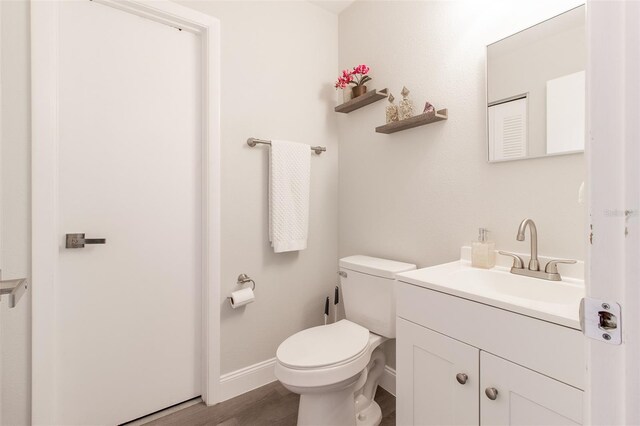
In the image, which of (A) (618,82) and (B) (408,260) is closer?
(A) (618,82)

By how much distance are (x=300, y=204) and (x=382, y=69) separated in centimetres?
96

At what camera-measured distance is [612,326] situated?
37 centimetres

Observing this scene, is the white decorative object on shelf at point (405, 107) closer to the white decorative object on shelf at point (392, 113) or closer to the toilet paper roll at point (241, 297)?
the white decorative object on shelf at point (392, 113)

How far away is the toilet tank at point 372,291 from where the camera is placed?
5.00 feet

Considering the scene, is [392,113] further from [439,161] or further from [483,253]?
[483,253]

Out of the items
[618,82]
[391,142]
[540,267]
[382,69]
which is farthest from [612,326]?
[382,69]

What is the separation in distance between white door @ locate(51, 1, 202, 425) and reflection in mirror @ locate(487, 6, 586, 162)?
4.95 ft

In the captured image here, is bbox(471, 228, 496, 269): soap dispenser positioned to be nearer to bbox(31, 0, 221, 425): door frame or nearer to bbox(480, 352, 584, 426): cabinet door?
bbox(480, 352, 584, 426): cabinet door

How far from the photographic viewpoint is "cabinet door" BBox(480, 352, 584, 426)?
766mm

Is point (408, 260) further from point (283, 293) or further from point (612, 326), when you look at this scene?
point (612, 326)

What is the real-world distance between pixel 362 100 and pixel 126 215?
1.45m

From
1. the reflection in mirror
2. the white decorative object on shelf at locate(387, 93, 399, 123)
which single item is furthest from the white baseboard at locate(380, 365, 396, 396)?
the white decorative object on shelf at locate(387, 93, 399, 123)

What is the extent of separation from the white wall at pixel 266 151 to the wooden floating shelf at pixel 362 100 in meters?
0.17

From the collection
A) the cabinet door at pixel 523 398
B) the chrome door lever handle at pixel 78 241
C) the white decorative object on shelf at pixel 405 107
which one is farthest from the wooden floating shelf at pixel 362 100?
the chrome door lever handle at pixel 78 241
